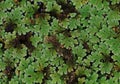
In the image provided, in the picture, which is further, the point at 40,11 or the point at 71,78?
the point at 40,11

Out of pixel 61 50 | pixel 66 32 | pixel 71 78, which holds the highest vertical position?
pixel 66 32

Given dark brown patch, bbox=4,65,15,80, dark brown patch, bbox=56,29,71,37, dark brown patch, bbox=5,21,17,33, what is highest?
dark brown patch, bbox=5,21,17,33

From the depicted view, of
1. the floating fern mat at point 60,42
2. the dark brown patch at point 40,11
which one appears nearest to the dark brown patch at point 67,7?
the floating fern mat at point 60,42

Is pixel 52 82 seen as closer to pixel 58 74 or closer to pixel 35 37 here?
pixel 58 74

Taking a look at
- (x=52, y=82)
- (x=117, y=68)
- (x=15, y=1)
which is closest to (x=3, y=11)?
(x=15, y=1)

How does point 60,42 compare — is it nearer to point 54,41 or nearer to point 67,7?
point 54,41

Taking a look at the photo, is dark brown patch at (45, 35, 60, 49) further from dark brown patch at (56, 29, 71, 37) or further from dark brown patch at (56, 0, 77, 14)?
dark brown patch at (56, 0, 77, 14)

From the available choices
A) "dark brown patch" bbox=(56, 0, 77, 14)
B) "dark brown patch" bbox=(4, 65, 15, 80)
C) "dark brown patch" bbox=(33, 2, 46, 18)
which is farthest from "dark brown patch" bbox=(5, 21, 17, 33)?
"dark brown patch" bbox=(56, 0, 77, 14)

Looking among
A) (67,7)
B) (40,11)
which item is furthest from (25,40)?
(67,7)

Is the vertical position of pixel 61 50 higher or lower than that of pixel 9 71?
higher

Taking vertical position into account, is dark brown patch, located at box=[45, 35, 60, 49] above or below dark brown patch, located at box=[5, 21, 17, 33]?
below

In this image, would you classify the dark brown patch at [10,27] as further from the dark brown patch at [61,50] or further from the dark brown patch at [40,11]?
the dark brown patch at [61,50]
